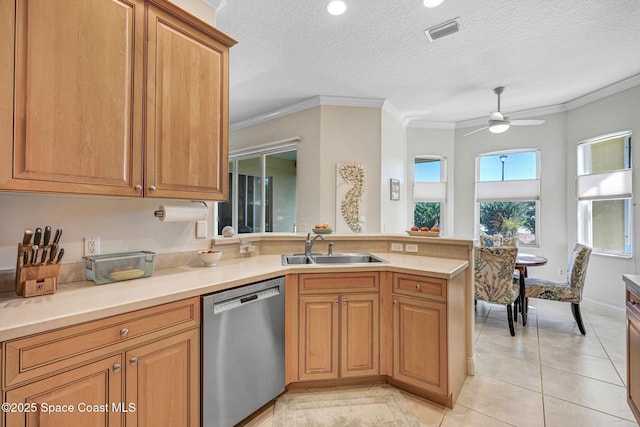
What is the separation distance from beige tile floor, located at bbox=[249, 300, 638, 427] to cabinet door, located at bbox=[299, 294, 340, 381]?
39 cm

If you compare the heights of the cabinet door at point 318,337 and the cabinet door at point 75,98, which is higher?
the cabinet door at point 75,98

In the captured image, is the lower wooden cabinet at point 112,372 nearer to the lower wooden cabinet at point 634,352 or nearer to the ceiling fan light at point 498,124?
the lower wooden cabinet at point 634,352

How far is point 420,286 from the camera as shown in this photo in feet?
6.53

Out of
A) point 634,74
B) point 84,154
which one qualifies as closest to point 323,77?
point 84,154

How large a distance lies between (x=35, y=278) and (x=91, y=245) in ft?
1.26

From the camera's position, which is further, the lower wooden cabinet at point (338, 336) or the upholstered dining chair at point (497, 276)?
the upholstered dining chair at point (497, 276)

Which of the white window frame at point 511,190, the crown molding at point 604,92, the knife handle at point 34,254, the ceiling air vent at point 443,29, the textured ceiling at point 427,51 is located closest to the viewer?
the knife handle at point 34,254

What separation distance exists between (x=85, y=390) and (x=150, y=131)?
127 cm

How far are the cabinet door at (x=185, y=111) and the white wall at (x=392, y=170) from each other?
2.83 meters

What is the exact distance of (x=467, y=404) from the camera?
200cm

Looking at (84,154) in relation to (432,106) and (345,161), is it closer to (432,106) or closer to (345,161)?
(345,161)

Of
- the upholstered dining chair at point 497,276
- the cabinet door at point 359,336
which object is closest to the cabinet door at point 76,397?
the cabinet door at point 359,336

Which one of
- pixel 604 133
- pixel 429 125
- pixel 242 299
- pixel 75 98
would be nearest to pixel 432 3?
pixel 75 98

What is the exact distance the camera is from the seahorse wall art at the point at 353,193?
4.23 metres
